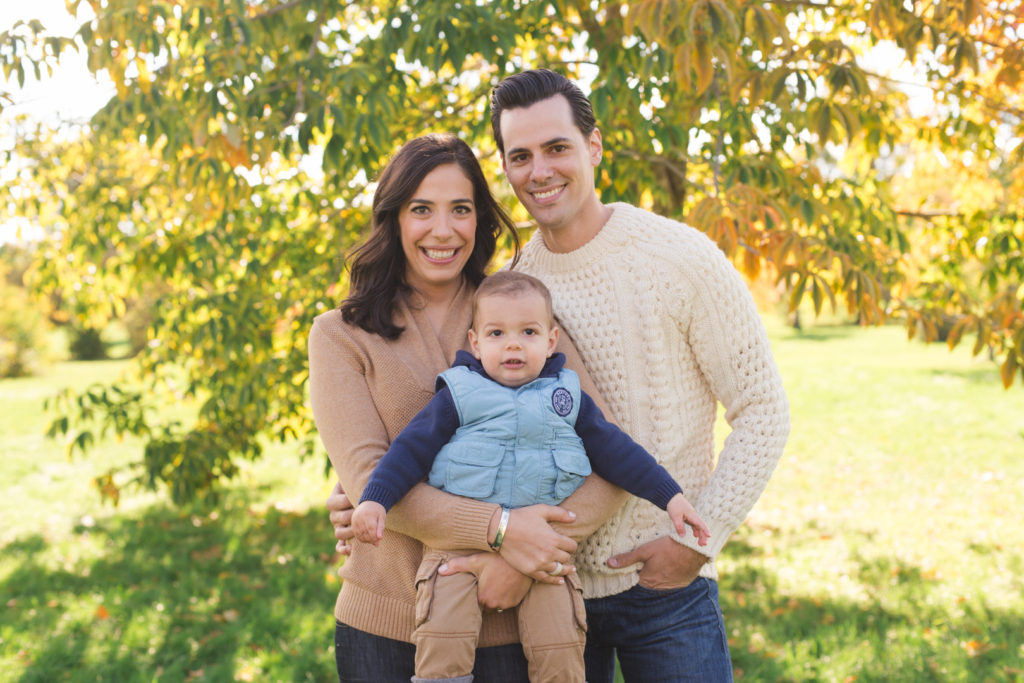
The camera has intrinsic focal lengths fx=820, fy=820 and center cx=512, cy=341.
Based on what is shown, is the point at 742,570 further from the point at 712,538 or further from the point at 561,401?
the point at 561,401

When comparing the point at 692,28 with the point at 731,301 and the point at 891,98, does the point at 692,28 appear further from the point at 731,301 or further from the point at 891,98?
the point at 891,98

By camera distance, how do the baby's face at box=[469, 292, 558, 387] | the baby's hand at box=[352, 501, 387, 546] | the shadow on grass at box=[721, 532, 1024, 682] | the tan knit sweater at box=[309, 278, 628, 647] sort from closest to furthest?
1. the baby's hand at box=[352, 501, 387, 546]
2. the tan knit sweater at box=[309, 278, 628, 647]
3. the baby's face at box=[469, 292, 558, 387]
4. the shadow on grass at box=[721, 532, 1024, 682]

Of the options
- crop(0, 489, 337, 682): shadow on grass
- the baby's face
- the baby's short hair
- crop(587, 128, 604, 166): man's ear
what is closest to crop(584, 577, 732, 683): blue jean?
the baby's face

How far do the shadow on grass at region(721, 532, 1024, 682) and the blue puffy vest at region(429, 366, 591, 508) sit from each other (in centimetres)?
281

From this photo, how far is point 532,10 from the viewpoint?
369cm

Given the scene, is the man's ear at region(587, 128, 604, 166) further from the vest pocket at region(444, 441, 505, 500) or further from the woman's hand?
the woman's hand

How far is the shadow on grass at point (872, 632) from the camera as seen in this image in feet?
13.4

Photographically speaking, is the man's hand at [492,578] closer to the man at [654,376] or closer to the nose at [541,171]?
the man at [654,376]

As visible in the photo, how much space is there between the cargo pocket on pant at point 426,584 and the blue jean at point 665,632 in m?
0.44

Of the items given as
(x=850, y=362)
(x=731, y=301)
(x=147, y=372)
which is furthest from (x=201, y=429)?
(x=850, y=362)

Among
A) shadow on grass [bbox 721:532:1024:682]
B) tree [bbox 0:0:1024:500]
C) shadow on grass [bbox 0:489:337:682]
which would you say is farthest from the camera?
shadow on grass [bbox 0:489:337:682]

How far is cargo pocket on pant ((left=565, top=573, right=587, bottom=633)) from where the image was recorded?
1823 mm

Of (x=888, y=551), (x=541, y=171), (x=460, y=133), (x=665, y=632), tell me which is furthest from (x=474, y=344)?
(x=888, y=551)

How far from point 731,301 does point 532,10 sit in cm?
227
